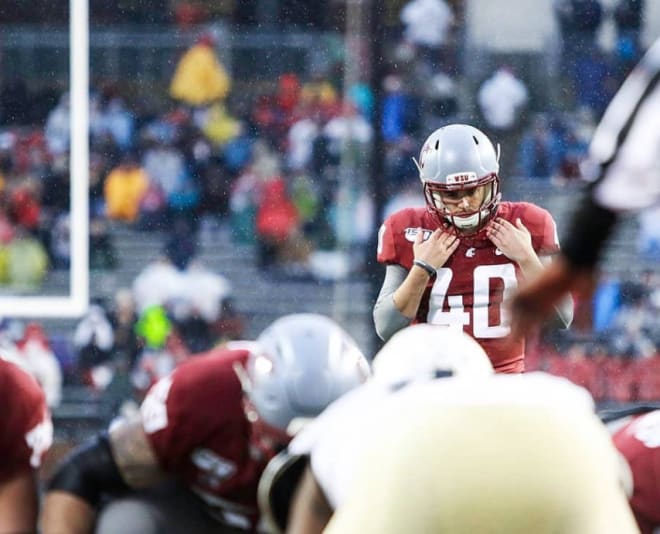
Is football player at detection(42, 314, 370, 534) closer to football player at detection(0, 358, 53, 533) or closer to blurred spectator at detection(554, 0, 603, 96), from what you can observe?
football player at detection(0, 358, 53, 533)

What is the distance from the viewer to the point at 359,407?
2254mm

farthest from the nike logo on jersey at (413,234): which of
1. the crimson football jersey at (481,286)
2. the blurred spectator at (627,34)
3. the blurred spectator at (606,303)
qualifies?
the blurred spectator at (627,34)

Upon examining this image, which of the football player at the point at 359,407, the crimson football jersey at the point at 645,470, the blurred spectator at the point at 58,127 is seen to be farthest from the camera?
the blurred spectator at the point at 58,127

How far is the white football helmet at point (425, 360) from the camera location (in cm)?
227

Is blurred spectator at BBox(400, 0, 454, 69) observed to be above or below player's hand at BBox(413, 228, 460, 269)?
above

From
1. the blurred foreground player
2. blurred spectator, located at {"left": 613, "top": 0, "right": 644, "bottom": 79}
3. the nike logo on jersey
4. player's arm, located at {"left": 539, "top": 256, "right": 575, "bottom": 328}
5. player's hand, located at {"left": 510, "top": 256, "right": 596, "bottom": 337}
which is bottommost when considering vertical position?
player's arm, located at {"left": 539, "top": 256, "right": 575, "bottom": 328}

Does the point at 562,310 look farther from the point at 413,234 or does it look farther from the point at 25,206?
the point at 25,206

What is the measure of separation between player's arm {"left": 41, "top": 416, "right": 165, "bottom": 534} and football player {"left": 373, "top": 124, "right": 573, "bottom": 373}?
1.02 metres

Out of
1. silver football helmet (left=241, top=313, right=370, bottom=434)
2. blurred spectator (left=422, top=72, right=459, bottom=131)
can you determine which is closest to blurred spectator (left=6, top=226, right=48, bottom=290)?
blurred spectator (left=422, top=72, right=459, bottom=131)

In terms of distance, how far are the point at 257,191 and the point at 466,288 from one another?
2832mm

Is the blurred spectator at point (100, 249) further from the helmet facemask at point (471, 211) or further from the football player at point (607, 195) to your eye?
the football player at point (607, 195)

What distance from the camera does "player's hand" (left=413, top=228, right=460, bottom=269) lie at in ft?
12.4

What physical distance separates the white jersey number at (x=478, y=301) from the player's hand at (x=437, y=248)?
8 cm

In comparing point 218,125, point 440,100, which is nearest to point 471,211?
point 440,100
